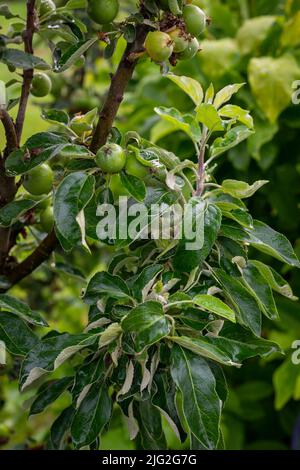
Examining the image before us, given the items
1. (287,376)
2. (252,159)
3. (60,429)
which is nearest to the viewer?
(60,429)

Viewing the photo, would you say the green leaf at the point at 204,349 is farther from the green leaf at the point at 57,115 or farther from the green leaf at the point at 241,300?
the green leaf at the point at 57,115

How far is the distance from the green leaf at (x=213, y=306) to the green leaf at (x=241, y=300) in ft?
0.23

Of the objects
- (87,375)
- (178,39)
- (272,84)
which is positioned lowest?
(87,375)

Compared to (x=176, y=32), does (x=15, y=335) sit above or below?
below

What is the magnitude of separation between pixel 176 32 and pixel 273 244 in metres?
0.27

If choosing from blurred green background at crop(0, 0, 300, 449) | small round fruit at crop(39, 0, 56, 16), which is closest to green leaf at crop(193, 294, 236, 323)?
small round fruit at crop(39, 0, 56, 16)

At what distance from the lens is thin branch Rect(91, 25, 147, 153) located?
771 mm

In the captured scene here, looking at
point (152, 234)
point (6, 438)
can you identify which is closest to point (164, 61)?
point (152, 234)

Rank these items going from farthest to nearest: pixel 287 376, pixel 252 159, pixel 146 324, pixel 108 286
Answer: pixel 252 159
pixel 287 376
pixel 108 286
pixel 146 324

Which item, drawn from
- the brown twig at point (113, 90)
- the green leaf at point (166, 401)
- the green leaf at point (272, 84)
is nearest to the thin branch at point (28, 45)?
the brown twig at point (113, 90)

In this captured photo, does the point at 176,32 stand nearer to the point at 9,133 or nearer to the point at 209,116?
the point at 209,116

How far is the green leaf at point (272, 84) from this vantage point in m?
1.62

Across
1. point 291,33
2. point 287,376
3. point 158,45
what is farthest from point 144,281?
point 291,33

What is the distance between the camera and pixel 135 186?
75cm
